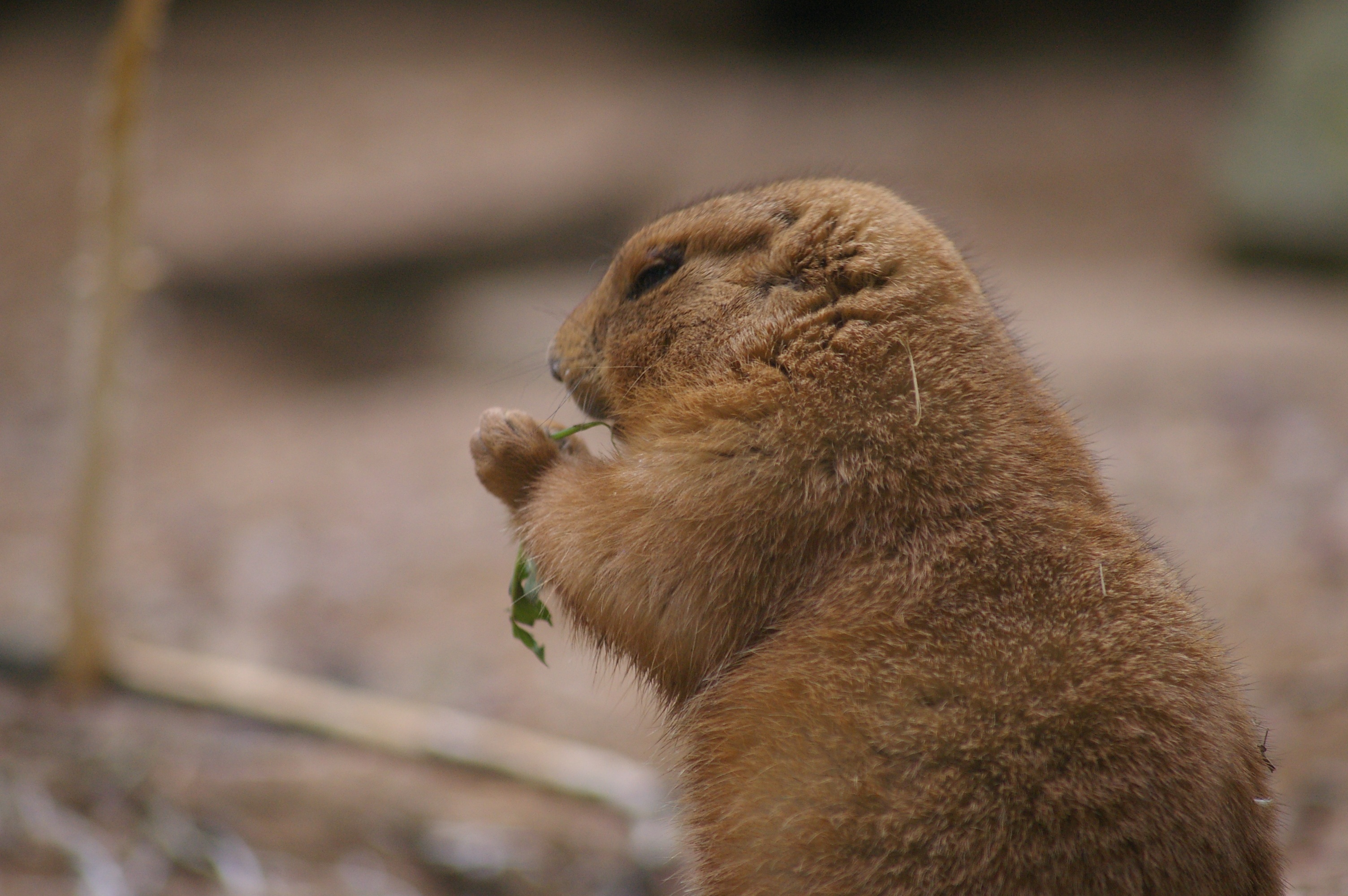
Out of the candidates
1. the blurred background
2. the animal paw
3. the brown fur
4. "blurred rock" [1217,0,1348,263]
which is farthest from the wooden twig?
"blurred rock" [1217,0,1348,263]

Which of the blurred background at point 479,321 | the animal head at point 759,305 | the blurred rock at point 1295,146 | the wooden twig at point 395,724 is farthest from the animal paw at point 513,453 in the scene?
the blurred rock at point 1295,146

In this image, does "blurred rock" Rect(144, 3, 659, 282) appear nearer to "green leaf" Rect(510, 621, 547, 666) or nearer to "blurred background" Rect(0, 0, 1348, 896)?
"blurred background" Rect(0, 0, 1348, 896)

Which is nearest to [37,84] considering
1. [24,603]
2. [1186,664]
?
[24,603]

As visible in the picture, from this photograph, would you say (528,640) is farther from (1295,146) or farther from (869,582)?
(1295,146)

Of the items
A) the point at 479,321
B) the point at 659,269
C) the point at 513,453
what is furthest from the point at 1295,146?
the point at 513,453

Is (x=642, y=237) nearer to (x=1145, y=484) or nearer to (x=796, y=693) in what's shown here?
(x=796, y=693)
